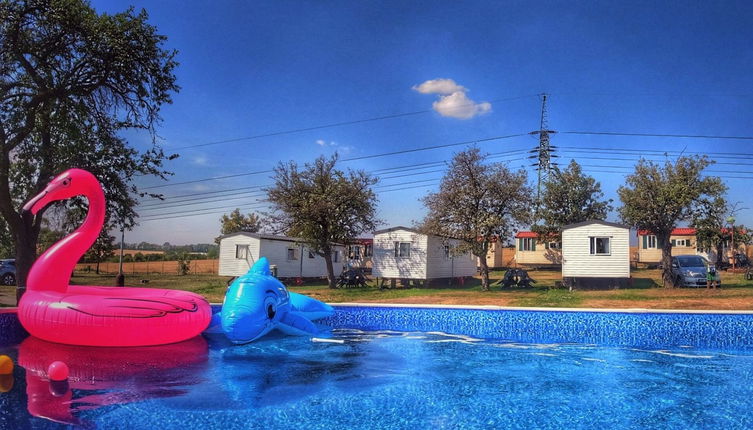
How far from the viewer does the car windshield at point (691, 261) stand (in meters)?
21.4

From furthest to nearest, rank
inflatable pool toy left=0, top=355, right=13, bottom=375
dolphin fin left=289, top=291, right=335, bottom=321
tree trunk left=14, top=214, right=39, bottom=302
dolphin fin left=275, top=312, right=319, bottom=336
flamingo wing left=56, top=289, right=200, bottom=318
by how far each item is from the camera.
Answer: tree trunk left=14, top=214, right=39, bottom=302 → dolphin fin left=289, top=291, right=335, bottom=321 → dolphin fin left=275, top=312, right=319, bottom=336 → flamingo wing left=56, top=289, right=200, bottom=318 → inflatable pool toy left=0, top=355, right=13, bottom=375

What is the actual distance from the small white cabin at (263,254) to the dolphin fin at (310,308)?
12.3 meters

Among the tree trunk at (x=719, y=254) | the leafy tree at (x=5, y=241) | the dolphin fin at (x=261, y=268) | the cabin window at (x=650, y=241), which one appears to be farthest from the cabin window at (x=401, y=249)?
the tree trunk at (x=719, y=254)

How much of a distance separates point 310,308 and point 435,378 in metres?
5.09

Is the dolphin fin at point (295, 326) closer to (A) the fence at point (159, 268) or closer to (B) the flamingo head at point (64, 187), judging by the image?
(B) the flamingo head at point (64, 187)

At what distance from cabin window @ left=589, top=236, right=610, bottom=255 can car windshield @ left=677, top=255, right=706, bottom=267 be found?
13.6ft

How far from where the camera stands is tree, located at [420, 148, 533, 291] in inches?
788

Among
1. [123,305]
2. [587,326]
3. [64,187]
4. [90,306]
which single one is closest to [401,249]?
[587,326]

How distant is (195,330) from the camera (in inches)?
349

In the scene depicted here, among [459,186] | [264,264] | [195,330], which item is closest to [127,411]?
[195,330]

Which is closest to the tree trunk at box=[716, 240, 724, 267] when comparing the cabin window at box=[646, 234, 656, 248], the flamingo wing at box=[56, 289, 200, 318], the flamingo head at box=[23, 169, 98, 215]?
the cabin window at box=[646, 234, 656, 248]

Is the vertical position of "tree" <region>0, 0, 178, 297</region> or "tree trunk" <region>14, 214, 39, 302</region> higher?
"tree" <region>0, 0, 178, 297</region>

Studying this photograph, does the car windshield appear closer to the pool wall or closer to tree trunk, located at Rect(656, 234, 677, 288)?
tree trunk, located at Rect(656, 234, 677, 288)

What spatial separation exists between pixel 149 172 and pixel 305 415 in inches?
528
